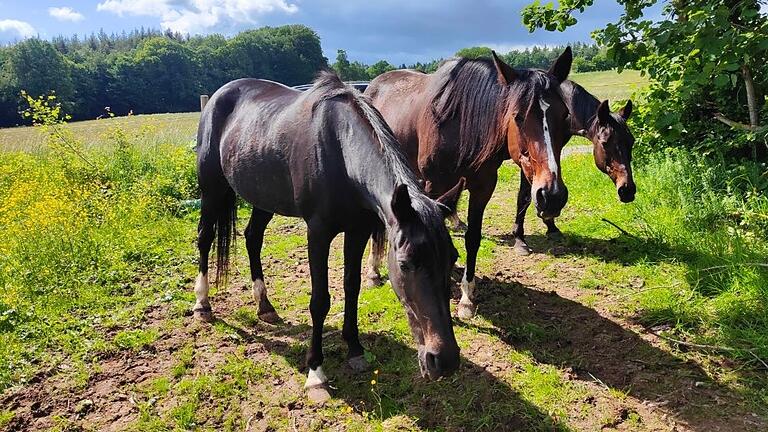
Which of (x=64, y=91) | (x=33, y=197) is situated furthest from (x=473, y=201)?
(x=64, y=91)

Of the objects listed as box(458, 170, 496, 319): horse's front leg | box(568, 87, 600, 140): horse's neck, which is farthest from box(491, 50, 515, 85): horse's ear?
box(568, 87, 600, 140): horse's neck

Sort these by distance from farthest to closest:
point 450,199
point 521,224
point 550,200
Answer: point 521,224 → point 550,200 → point 450,199

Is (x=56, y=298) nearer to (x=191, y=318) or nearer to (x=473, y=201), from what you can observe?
(x=191, y=318)

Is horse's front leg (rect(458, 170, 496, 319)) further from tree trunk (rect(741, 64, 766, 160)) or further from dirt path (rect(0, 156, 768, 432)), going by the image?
tree trunk (rect(741, 64, 766, 160))

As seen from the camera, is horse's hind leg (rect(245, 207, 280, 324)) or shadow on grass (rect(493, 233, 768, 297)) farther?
horse's hind leg (rect(245, 207, 280, 324))

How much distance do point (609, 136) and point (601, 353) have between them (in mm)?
2782

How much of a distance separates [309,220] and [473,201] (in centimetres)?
173

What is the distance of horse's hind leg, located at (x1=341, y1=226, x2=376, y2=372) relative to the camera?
3.20m

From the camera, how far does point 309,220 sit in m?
3.20

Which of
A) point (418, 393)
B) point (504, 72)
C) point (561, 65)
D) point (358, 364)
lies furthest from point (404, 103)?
point (418, 393)

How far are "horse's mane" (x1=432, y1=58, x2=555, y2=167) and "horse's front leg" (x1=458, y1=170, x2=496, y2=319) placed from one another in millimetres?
375

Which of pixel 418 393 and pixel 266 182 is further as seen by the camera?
pixel 266 182

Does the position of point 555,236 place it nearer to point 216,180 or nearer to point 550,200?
point 550,200

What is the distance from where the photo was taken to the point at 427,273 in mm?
2242
